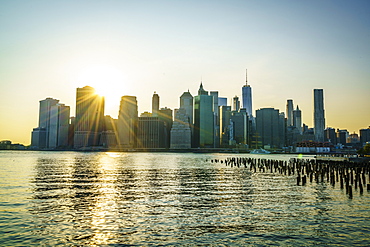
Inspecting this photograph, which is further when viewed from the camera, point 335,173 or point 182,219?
point 335,173

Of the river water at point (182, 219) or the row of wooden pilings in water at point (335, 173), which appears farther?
the row of wooden pilings in water at point (335, 173)

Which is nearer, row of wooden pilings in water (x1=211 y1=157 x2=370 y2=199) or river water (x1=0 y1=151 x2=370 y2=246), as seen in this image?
river water (x1=0 y1=151 x2=370 y2=246)

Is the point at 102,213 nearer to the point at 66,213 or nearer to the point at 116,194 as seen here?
the point at 66,213

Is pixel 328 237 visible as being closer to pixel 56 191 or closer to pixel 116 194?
pixel 116 194

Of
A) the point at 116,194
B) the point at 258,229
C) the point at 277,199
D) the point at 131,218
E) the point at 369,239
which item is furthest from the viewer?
the point at 116,194

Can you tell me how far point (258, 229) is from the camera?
20.5 m

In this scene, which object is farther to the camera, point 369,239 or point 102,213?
point 102,213

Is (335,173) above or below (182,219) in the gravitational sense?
below

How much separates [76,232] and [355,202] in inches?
1025

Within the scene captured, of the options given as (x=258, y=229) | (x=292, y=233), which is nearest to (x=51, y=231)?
(x=258, y=229)

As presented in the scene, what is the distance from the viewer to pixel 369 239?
737 inches

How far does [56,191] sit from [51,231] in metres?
18.4

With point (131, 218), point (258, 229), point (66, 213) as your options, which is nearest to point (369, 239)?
point (258, 229)

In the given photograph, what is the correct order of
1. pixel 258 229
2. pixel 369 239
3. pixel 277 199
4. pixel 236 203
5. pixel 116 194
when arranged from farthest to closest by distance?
pixel 116 194
pixel 277 199
pixel 236 203
pixel 258 229
pixel 369 239
